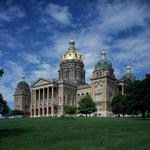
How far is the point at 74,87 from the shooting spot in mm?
122562

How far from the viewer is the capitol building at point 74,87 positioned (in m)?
111

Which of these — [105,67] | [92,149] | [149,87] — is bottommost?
[92,149]

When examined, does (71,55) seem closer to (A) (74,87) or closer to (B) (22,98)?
(A) (74,87)

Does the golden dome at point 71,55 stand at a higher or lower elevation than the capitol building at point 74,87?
higher


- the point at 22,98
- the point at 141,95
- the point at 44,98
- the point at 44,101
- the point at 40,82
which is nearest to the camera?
the point at 141,95

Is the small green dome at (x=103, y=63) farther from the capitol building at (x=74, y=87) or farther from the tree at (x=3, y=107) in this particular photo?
the tree at (x=3, y=107)

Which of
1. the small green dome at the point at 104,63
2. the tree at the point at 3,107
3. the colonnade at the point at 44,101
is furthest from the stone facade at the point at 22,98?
the tree at the point at 3,107

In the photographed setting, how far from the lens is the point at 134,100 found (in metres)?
61.9

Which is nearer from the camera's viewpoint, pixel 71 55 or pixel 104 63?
pixel 104 63

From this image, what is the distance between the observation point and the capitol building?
365 feet

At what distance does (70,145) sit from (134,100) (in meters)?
45.3

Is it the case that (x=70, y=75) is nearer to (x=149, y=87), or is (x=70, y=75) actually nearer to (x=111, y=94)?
(x=111, y=94)

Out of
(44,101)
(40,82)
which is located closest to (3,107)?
(44,101)

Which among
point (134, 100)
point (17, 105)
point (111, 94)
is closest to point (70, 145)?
point (134, 100)
